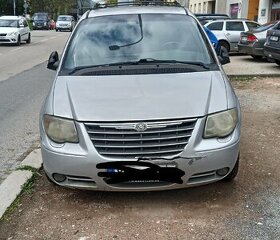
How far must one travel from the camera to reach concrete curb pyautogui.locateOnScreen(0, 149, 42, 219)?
171 inches

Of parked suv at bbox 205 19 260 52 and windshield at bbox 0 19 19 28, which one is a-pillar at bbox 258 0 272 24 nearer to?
parked suv at bbox 205 19 260 52

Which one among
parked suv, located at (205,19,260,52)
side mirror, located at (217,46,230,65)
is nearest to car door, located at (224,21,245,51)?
parked suv, located at (205,19,260,52)

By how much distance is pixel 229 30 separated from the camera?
18.8 metres

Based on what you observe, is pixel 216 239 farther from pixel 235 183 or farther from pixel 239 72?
pixel 239 72

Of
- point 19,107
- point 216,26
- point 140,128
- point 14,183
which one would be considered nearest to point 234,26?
point 216,26

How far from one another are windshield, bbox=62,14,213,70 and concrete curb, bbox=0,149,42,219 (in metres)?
1.26

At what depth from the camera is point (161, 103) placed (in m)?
3.96

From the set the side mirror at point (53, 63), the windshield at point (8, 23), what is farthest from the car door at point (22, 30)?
the side mirror at point (53, 63)

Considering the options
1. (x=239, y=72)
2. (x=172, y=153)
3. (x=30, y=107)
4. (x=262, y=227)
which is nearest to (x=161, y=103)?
(x=172, y=153)

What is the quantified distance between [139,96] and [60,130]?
773 mm

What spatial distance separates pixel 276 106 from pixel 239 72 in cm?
468

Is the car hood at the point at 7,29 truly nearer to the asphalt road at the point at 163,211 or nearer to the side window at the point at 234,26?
the side window at the point at 234,26

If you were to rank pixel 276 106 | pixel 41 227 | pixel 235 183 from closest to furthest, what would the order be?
pixel 41 227 < pixel 235 183 < pixel 276 106

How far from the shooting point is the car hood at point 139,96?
3.87 metres
